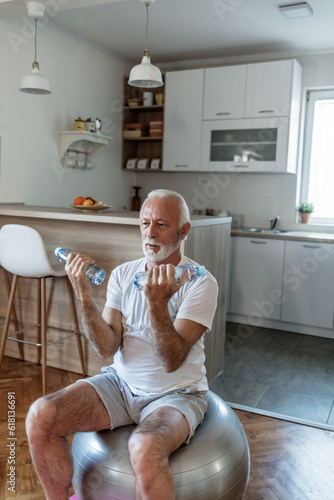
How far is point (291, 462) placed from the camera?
6.67ft

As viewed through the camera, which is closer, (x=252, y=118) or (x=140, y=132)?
(x=252, y=118)

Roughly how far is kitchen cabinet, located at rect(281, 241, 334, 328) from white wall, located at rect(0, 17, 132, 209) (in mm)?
1901

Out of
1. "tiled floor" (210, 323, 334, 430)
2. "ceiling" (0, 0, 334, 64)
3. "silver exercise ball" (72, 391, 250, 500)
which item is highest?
"ceiling" (0, 0, 334, 64)

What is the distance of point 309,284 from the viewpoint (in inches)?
150

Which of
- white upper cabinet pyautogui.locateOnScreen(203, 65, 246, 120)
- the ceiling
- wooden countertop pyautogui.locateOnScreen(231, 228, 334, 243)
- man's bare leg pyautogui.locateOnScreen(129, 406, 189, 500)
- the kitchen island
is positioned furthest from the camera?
white upper cabinet pyautogui.locateOnScreen(203, 65, 246, 120)

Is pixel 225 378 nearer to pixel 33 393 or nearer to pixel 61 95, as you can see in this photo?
pixel 33 393

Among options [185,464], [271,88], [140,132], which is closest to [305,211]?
[271,88]

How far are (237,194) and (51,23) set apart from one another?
222 centimetres

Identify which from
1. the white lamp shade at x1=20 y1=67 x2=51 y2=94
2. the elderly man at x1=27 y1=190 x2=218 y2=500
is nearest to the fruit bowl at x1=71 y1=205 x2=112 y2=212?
the white lamp shade at x1=20 y1=67 x2=51 y2=94

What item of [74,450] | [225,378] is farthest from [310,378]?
[74,450]

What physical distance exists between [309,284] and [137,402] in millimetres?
2577

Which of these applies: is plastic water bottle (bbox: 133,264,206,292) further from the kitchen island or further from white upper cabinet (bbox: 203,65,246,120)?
white upper cabinet (bbox: 203,65,246,120)

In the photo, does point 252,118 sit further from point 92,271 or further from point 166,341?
point 166,341

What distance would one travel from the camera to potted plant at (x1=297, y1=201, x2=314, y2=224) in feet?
14.0
